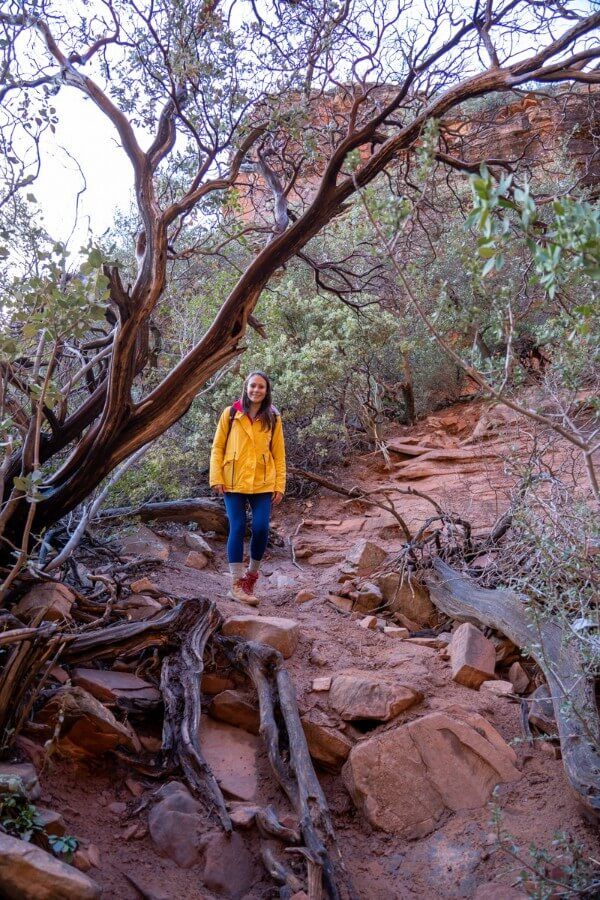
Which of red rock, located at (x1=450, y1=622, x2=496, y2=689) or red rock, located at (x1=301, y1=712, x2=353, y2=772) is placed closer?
red rock, located at (x1=301, y1=712, x2=353, y2=772)

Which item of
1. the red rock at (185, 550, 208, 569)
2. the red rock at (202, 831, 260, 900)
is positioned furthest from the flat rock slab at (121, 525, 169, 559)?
the red rock at (202, 831, 260, 900)

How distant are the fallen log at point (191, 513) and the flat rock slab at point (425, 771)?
4369 millimetres

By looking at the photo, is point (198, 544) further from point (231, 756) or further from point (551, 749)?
point (551, 749)

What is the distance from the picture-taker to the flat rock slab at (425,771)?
313 centimetres

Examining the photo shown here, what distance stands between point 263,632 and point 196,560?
Result: 2378 millimetres

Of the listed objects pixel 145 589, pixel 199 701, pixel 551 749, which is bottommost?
pixel 551 749

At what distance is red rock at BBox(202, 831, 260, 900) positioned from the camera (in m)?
2.63

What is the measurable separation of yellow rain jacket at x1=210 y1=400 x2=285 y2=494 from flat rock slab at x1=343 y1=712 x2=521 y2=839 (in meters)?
2.38

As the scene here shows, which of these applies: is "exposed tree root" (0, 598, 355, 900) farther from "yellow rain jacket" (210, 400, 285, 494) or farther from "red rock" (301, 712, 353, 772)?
"yellow rain jacket" (210, 400, 285, 494)

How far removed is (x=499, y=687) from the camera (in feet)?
13.1

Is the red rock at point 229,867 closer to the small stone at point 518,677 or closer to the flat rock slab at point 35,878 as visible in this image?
the flat rock slab at point 35,878

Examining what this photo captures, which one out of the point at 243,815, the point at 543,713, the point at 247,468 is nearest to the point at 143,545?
the point at 247,468

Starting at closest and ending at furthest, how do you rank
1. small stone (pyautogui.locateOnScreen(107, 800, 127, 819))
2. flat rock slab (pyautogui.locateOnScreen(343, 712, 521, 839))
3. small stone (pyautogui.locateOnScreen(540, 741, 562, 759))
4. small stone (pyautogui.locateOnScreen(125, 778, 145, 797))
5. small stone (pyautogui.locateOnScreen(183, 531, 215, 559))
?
small stone (pyautogui.locateOnScreen(107, 800, 127, 819))
small stone (pyautogui.locateOnScreen(125, 778, 145, 797))
flat rock slab (pyautogui.locateOnScreen(343, 712, 521, 839))
small stone (pyautogui.locateOnScreen(540, 741, 562, 759))
small stone (pyautogui.locateOnScreen(183, 531, 215, 559))

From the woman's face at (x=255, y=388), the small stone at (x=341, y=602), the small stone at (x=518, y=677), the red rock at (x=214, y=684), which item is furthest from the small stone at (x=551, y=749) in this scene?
the woman's face at (x=255, y=388)
